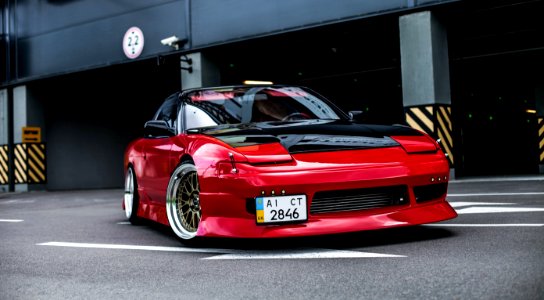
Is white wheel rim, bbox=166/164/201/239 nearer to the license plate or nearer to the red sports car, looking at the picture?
the red sports car

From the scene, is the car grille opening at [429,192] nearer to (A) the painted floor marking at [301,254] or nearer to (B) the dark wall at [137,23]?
(A) the painted floor marking at [301,254]

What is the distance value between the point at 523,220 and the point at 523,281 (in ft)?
7.92

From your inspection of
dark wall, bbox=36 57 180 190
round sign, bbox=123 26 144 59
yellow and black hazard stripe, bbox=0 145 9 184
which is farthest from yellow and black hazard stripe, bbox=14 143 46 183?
round sign, bbox=123 26 144 59

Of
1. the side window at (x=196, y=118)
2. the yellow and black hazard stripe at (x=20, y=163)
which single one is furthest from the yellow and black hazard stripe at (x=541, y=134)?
the yellow and black hazard stripe at (x=20, y=163)

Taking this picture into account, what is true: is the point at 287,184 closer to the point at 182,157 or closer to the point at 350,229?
the point at 350,229

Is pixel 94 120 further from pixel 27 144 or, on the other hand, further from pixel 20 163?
pixel 20 163

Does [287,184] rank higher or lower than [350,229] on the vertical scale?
higher

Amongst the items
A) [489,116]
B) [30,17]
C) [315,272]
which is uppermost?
[30,17]

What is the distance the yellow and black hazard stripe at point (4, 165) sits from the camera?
21.3m

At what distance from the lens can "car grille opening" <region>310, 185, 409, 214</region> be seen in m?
3.90

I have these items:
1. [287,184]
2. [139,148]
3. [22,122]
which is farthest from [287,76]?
[287,184]

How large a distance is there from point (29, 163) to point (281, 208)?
746 inches

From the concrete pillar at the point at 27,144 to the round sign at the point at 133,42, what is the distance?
5.18 metres

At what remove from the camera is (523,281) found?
271 centimetres
